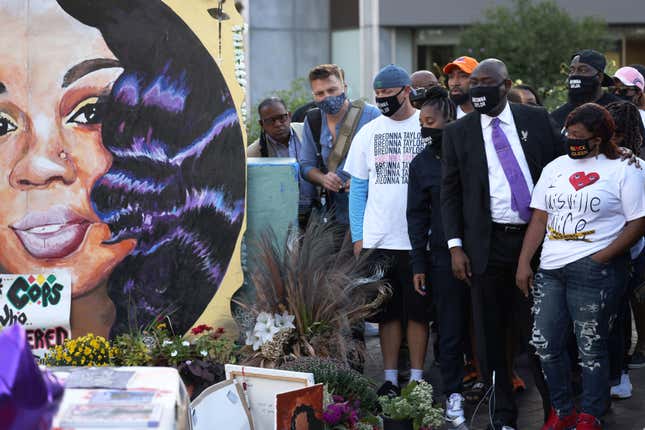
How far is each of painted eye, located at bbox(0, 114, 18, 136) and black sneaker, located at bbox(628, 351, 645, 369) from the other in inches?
182

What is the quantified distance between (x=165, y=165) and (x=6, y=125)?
104 cm

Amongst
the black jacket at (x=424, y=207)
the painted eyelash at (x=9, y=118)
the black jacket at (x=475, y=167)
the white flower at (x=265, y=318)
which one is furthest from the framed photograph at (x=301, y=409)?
the painted eyelash at (x=9, y=118)

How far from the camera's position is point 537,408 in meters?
7.05

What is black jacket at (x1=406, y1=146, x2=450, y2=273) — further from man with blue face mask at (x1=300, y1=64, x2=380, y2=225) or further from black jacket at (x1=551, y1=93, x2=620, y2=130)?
black jacket at (x1=551, y1=93, x2=620, y2=130)

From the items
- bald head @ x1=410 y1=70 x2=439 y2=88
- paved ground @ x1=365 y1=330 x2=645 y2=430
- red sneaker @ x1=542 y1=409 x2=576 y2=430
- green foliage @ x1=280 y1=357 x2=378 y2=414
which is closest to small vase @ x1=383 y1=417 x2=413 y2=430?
green foliage @ x1=280 y1=357 x2=378 y2=414

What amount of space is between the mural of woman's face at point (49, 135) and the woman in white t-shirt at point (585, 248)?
2944 mm

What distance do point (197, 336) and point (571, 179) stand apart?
2.62m

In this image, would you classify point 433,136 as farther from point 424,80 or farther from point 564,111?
point 424,80

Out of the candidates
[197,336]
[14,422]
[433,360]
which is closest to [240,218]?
[197,336]

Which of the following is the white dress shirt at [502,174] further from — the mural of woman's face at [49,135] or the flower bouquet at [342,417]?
the mural of woman's face at [49,135]

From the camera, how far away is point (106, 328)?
7.38m

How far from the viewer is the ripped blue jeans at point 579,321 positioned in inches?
231

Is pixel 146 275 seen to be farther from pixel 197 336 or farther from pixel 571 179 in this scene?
pixel 571 179

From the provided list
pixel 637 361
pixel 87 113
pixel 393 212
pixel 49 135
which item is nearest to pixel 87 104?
pixel 87 113
